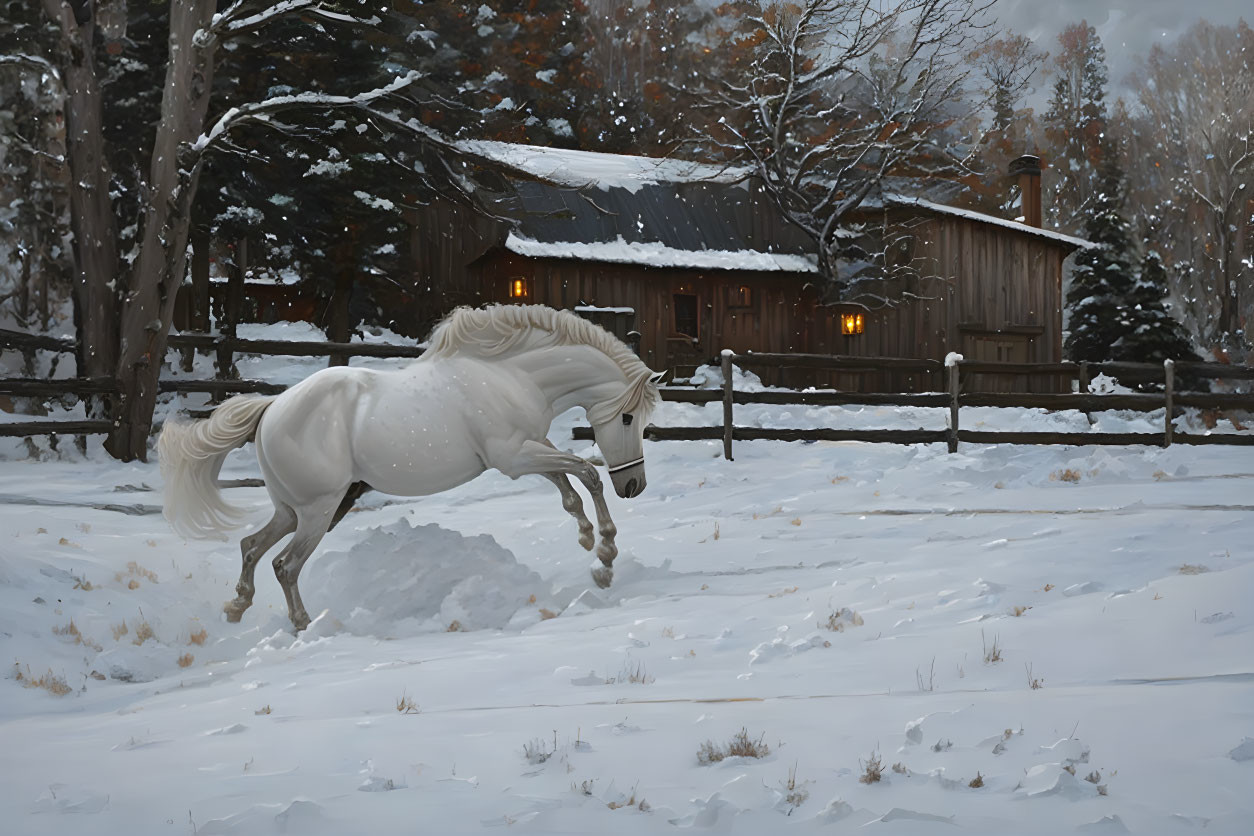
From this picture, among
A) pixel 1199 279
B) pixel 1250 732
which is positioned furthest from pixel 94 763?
pixel 1199 279

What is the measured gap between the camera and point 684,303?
25.9 m

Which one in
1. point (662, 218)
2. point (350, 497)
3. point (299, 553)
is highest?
point (662, 218)

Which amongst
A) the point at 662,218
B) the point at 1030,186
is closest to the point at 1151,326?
the point at 1030,186

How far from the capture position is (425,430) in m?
6.82

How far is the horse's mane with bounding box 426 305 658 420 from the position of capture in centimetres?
717

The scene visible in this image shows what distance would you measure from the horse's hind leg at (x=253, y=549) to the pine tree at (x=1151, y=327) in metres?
25.4

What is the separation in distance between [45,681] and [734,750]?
11.9 feet

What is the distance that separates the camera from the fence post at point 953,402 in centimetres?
1382

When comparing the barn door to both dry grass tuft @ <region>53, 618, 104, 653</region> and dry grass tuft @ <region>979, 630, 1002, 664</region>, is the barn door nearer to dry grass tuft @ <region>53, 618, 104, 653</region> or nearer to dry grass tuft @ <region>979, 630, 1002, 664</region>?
dry grass tuft @ <region>979, 630, 1002, 664</region>

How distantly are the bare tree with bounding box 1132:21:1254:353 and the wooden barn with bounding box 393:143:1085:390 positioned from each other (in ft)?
11.3

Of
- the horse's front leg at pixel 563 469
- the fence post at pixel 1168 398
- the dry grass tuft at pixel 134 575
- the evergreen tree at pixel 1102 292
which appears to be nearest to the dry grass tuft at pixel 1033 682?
the horse's front leg at pixel 563 469

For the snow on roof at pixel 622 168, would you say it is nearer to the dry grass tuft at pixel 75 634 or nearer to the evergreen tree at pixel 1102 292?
the evergreen tree at pixel 1102 292

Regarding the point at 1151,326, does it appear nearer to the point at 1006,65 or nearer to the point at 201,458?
the point at 1006,65

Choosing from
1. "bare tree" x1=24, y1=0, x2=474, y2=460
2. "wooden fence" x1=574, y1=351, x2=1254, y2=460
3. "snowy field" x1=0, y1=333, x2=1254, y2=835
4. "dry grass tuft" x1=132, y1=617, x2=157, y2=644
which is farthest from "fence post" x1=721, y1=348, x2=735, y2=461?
"dry grass tuft" x1=132, y1=617, x2=157, y2=644
